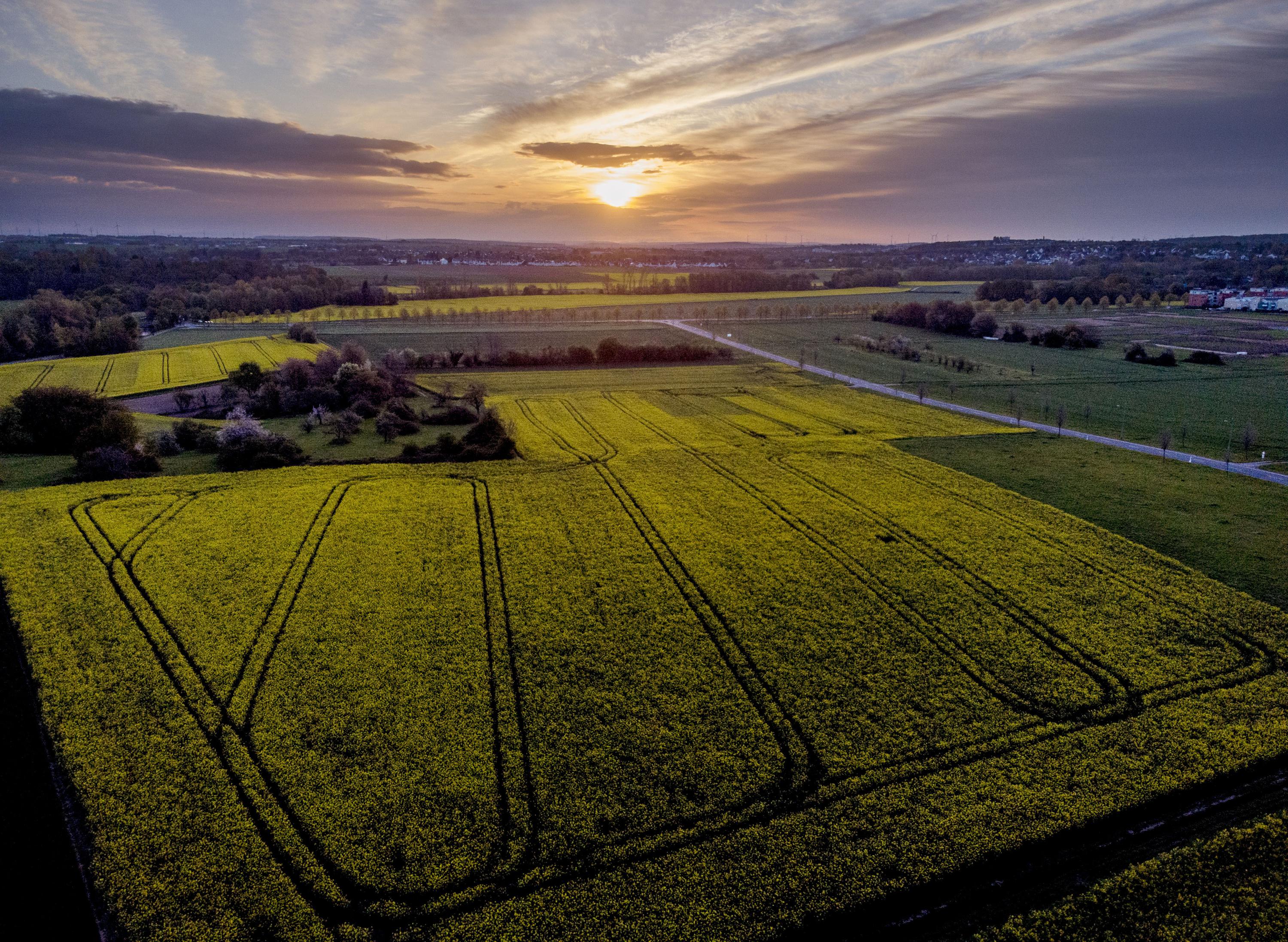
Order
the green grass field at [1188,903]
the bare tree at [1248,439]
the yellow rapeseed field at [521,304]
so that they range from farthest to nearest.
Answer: the yellow rapeseed field at [521,304] → the bare tree at [1248,439] → the green grass field at [1188,903]

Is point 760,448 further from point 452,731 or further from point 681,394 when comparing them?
point 452,731

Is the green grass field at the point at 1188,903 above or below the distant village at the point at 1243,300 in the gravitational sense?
below

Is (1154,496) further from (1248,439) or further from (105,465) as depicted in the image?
(105,465)

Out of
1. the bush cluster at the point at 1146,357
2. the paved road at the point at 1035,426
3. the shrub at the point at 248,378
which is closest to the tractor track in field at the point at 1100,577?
the paved road at the point at 1035,426

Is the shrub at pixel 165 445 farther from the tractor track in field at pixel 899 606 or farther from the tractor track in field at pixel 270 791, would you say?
the tractor track in field at pixel 899 606

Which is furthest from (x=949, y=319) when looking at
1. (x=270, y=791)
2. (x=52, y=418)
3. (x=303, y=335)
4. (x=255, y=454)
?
(x=270, y=791)

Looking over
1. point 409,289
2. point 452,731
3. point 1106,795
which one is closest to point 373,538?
point 452,731

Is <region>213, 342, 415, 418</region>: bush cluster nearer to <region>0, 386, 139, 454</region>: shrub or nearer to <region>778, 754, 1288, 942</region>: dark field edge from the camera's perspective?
<region>0, 386, 139, 454</region>: shrub
